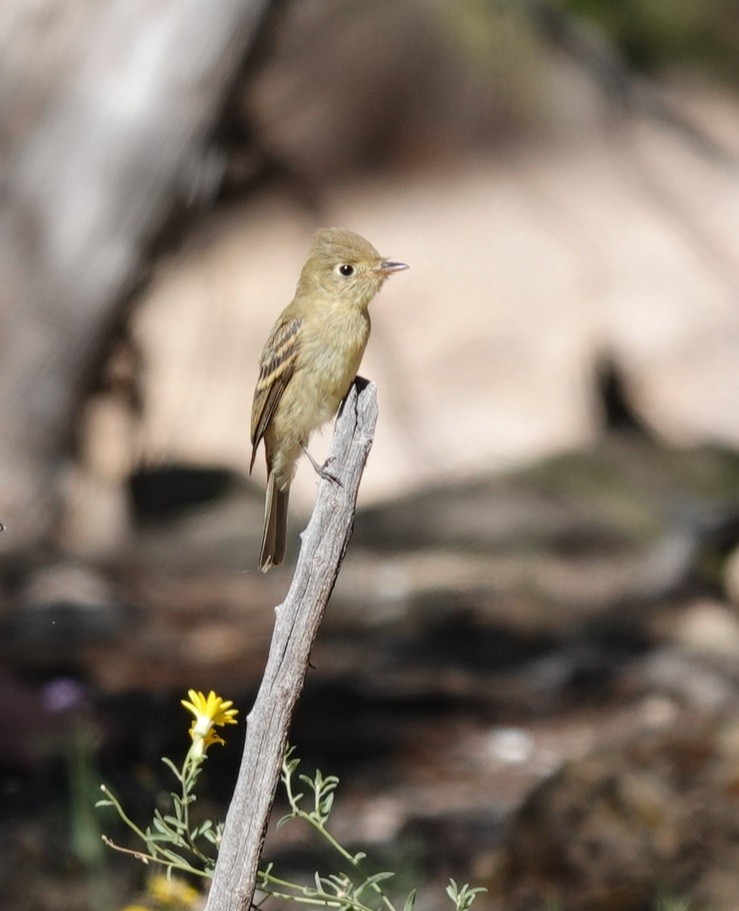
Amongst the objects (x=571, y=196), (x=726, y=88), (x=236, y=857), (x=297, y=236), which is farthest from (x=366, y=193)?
(x=236, y=857)

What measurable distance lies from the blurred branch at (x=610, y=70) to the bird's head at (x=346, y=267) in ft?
15.0

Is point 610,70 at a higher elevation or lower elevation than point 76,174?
higher

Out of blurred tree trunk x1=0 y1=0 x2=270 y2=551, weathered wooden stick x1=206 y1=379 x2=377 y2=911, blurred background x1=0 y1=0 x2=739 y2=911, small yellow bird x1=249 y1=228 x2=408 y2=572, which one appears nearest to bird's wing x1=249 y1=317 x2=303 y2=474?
small yellow bird x1=249 y1=228 x2=408 y2=572

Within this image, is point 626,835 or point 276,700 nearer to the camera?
point 276,700

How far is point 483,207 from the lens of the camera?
11.7 m

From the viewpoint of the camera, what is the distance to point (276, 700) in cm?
207

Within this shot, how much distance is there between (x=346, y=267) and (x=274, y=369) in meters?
0.40

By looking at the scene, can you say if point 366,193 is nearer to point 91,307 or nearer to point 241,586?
point 91,307

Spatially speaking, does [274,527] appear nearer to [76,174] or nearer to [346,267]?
[346,267]

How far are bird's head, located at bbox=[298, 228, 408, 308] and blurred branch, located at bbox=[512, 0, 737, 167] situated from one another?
15.0 ft

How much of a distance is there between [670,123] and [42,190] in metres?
4.65

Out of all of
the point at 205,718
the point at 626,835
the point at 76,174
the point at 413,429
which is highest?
the point at 413,429

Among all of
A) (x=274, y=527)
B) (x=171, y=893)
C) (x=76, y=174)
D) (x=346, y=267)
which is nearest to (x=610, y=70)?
(x=76, y=174)

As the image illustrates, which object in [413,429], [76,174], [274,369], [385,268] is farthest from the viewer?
[413,429]
